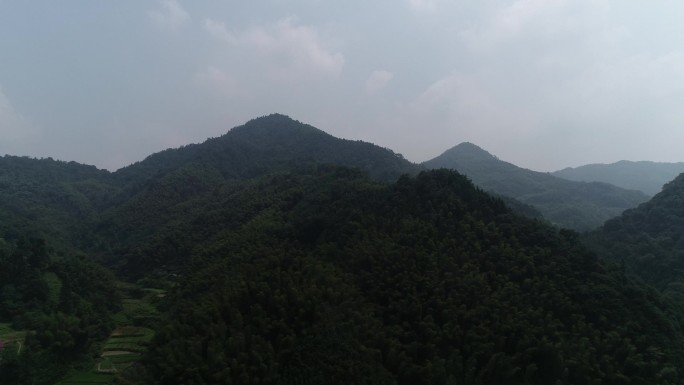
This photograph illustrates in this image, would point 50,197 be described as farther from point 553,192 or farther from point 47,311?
point 553,192

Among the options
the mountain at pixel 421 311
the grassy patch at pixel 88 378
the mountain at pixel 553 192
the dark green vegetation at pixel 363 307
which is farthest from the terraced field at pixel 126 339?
the mountain at pixel 553 192

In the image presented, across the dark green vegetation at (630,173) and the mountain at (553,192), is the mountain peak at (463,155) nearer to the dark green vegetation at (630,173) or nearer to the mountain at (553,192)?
the mountain at (553,192)

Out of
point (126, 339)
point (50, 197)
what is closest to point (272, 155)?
point (50, 197)

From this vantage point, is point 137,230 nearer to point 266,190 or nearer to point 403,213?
point 266,190

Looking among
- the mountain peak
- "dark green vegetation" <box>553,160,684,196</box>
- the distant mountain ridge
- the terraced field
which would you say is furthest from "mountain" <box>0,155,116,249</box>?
"dark green vegetation" <box>553,160,684,196</box>

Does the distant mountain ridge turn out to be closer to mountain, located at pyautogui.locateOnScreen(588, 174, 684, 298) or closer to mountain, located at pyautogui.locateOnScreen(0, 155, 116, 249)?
mountain, located at pyautogui.locateOnScreen(588, 174, 684, 298)
